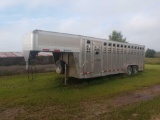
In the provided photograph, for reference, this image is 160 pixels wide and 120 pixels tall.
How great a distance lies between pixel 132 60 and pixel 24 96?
33.8ft

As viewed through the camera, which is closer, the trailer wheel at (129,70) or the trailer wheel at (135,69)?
the trailer wheel at (129,70)

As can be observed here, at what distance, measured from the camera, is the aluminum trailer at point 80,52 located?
9336mm

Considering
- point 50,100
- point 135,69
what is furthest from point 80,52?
point 135,69

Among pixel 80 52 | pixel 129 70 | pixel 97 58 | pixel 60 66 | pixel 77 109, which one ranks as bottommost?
pixel 77 109

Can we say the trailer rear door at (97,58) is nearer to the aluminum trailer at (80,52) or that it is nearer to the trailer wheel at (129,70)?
the aluminum trailer at (80,52)

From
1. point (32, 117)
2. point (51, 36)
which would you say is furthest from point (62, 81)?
point (32, 117)

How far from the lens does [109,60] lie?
13406 millimetres

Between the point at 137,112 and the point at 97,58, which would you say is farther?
the point at 97,58

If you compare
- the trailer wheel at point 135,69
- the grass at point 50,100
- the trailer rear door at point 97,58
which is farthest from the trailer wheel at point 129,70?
the grass at point 50,100

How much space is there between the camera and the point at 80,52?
11.2m

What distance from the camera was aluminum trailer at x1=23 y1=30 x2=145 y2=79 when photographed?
30.6ft

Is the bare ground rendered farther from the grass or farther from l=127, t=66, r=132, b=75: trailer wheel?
l=127, t=66, r=132, b=75: trailer wheel

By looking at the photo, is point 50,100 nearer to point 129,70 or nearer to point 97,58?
point 97,58

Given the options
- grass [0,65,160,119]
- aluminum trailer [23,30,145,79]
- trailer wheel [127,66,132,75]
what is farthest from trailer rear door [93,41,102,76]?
trailer wheel [127,66,132,75]
